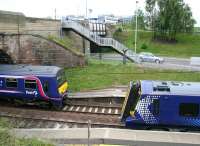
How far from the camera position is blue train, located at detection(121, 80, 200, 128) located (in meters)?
17.8

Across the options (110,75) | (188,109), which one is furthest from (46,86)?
(110,75)

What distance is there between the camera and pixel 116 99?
2589 cm

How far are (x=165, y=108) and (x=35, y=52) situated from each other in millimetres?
19259

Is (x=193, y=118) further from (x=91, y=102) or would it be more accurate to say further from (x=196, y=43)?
(x=196, y=43)

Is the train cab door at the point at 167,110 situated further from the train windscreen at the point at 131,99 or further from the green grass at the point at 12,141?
the green grass at the point at 12,141

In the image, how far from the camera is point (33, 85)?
2328cm

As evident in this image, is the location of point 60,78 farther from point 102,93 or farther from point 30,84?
point 102,93

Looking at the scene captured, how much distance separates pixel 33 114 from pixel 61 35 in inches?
928

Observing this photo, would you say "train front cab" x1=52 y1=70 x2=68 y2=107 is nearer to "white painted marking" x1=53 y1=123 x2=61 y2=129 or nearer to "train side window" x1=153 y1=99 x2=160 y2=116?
"white painted marking" x1=53 y1=123 x2=61 y2=129

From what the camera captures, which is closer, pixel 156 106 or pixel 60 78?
pixel 156 106

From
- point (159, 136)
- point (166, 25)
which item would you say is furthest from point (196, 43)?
point (159, 136)

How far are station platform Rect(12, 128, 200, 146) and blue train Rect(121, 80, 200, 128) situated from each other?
564 centimetres

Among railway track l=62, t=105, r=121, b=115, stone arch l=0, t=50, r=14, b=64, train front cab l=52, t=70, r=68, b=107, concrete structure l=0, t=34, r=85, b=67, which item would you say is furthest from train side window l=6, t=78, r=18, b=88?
stone arch l=0, t=50, r=14, b=64

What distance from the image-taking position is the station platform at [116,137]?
432 inches
